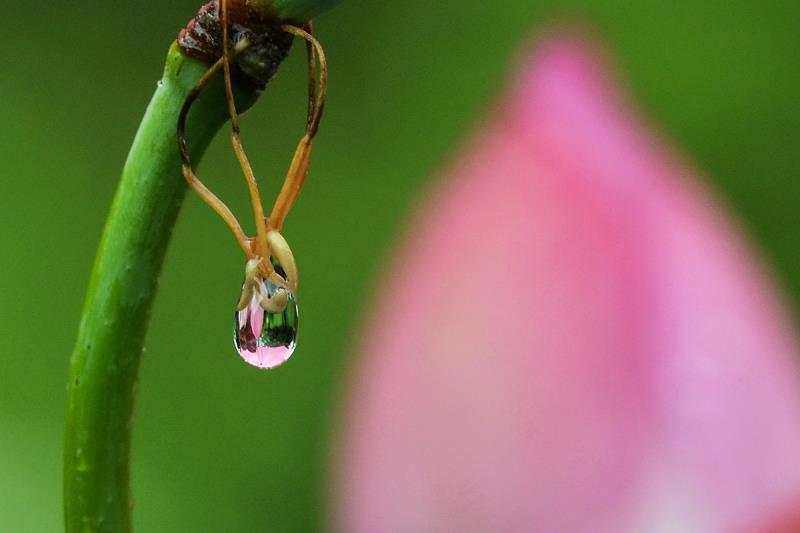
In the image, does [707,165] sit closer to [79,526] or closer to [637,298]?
[637,298]

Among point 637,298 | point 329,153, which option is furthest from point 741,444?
point 329,153

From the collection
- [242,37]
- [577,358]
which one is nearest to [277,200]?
[242,37]

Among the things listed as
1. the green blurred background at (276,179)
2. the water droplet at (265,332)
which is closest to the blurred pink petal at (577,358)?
the green blurred background at (276,179)

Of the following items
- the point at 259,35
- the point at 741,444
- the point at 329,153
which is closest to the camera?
the point at 259,35

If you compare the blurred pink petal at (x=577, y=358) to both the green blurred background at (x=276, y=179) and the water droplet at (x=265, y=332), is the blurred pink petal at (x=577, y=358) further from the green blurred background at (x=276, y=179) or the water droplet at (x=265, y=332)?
the water droplet at (x=265, y=332)

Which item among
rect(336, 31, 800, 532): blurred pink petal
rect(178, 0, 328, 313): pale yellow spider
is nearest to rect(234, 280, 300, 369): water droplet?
rect(178, 0, 328, 313): pale yellow spider

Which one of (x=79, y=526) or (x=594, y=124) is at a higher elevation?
(x=594, y=124)

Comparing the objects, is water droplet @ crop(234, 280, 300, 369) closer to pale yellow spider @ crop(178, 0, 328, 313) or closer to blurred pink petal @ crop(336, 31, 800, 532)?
pale yellow spider @ crop(178, 0, 328, 313)
